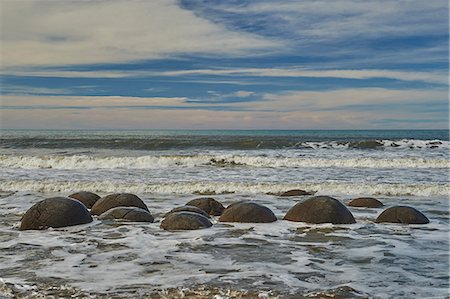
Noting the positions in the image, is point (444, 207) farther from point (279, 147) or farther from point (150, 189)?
point (279, 147)

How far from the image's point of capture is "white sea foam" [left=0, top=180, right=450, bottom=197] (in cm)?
1584

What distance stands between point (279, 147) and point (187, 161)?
1132cm

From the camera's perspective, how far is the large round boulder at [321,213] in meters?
10.3

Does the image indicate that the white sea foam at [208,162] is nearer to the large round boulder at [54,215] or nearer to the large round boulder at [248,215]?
the large round boulder at [248,215]

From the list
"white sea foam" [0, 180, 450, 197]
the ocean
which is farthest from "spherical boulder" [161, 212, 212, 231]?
"white sea foam" [0, 180, 450, 197]

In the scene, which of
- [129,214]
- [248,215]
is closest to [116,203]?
[129,214]

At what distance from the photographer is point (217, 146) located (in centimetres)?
3769

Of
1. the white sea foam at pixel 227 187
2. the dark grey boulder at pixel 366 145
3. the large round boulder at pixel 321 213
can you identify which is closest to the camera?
the large round boulder at pixel 321 213

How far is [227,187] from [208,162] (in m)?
9.67

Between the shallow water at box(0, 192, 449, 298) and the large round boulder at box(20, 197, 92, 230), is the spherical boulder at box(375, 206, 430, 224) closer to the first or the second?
the shallow water at box(0, 192, 449, 298)

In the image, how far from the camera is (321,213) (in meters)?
10.3

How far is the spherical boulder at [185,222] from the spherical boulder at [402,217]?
12.0 feet

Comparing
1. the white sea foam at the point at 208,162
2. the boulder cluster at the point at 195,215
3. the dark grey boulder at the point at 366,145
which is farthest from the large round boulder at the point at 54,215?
the dark grey boulder at the point at 366,145

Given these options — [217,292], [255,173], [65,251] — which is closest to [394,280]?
[217,292]
